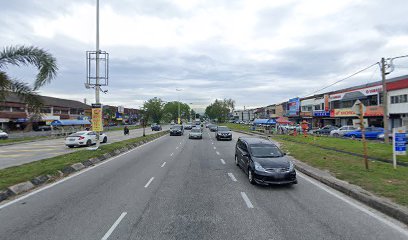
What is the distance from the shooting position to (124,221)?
6172 mm

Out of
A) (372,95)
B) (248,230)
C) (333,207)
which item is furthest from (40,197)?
(372,95)

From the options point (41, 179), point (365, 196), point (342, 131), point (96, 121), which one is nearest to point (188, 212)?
point (365, 196)

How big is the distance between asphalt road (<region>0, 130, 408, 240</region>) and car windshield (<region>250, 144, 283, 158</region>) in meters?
1.34

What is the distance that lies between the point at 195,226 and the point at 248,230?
1131 mm

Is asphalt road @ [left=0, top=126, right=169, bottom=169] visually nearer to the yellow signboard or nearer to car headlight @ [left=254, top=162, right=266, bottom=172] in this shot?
the yellow signboard

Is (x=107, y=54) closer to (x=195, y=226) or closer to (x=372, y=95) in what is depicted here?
(x=195, y=226)

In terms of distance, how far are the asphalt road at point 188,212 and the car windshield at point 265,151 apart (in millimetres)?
1336

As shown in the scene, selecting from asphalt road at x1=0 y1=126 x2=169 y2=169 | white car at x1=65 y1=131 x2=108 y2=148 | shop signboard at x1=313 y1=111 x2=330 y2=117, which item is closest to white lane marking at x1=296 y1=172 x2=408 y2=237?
asphalt road at x1=0 y1=126 x2=169 y2=169

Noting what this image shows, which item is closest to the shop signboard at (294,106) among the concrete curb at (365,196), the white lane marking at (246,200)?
the concrete curb at (365,196)

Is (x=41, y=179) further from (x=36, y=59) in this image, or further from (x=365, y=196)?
(x=365, y=196)

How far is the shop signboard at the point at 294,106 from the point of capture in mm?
67238

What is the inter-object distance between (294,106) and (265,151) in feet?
201

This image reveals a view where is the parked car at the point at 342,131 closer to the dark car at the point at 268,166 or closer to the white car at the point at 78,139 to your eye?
→ the dark car at the point at 268,166

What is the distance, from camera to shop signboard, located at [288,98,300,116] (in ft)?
221
